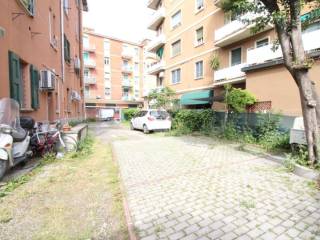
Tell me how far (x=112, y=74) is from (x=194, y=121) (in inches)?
1265

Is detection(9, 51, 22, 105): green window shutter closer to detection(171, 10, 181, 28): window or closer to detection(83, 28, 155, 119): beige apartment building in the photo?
detection(171, 10, 181, 28): window

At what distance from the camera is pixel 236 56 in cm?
1545

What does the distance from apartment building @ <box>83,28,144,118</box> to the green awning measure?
23863 mm

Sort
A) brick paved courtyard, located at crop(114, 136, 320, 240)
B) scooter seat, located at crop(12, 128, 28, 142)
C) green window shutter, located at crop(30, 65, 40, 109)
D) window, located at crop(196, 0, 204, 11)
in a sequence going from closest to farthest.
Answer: brick paved courtyard, located at crop(114, 136, 320, 240)
scooter seat, located at crop(12, 128, 28, 142)
green window shutter, located at crop(30, 65, 40, 109)
window, located at crop(196, 0, 204, 11)

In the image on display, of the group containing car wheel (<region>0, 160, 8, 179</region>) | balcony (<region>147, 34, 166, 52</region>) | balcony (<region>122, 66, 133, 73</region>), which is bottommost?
car wheel (<region>0, 160, 8, 179</region>)

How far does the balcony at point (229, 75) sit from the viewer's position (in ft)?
45.7

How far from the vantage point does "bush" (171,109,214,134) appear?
40.6ft

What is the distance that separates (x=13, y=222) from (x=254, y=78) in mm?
10160

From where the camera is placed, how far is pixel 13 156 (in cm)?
496

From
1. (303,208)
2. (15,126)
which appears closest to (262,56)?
(303,208)

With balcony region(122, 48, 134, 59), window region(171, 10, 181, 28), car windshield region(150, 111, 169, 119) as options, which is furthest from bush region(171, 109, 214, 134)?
balcony region(122, 48, 134, 59)

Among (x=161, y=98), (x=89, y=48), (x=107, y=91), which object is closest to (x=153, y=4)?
(x=161, y=98)

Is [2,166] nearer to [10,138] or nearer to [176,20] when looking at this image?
[10,138]

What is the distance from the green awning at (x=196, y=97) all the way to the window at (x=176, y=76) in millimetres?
2544
